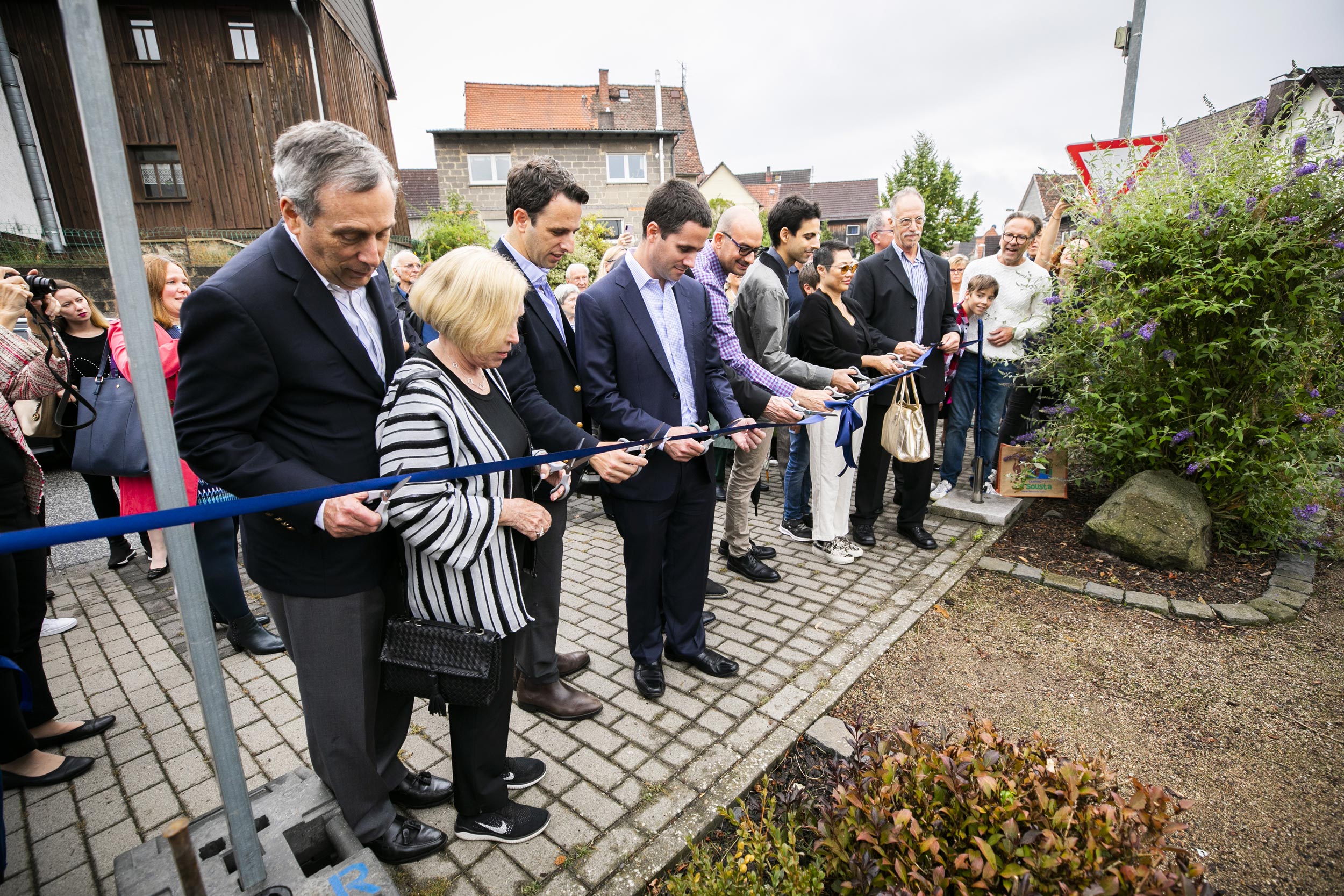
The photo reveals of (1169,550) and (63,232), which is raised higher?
(63,232)

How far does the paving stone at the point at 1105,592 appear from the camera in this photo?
4.09 m

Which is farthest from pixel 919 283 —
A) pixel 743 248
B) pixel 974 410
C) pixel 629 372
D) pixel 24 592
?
pixel 24 592

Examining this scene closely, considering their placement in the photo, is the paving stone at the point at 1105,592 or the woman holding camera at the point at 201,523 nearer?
the woman holding camera at the point at 201,523

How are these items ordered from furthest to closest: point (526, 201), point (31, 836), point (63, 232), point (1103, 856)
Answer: point (63, 232) → point (526, 201) → point (31, 836) → point (1103, 856)

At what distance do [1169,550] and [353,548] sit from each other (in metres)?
5.00

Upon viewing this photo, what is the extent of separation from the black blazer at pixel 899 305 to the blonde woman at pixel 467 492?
347 cm

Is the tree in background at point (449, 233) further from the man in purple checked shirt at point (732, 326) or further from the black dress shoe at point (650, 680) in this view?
the black dress shoe at point (650, 680)

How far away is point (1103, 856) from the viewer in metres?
1.63


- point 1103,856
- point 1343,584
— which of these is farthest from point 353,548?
point 1343,584

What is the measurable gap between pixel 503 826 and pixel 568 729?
687 millimetres

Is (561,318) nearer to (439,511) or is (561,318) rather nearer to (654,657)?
(439,511)

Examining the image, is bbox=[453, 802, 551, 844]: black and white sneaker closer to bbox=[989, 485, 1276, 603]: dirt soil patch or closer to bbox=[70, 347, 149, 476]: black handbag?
bbox=[70, 347, 149, 476]: black handbag

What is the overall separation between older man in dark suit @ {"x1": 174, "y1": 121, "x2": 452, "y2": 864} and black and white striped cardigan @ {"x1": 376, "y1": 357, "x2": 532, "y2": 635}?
0.39 feet

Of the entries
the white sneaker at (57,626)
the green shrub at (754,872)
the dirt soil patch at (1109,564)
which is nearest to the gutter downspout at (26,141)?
the white sneaker at (57,626)
